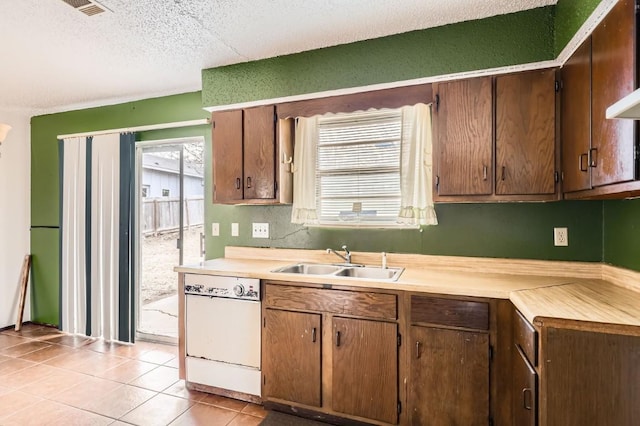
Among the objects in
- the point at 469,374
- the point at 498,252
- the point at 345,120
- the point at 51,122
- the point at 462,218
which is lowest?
the point at 469,374

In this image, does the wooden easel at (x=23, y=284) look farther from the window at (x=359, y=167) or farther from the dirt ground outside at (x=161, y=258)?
the window at (x=359, y=167)

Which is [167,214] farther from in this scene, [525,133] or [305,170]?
[525,133]

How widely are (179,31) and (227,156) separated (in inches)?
36.2

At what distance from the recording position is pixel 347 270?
259 centimetres

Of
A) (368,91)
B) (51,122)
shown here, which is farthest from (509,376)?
(51,122)

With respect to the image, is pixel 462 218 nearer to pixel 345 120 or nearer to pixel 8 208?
pixel 345 120

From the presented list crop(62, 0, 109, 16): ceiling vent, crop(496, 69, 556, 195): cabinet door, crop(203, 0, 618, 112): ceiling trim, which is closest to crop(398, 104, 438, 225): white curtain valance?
crop(203, 0, 618, 112): ceiling trim

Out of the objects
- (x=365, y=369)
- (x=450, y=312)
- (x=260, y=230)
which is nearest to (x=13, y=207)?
(x=260, y=230)

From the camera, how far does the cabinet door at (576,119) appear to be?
1.72 meters

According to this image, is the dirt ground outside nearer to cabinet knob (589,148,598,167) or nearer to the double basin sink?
the double basin sink

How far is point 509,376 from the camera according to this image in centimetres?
183

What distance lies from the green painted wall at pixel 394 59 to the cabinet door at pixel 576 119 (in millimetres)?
288

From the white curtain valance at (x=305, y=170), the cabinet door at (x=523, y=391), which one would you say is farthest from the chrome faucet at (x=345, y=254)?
the cabinet door at (x=523, y=391)

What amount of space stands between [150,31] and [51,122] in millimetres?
2695
